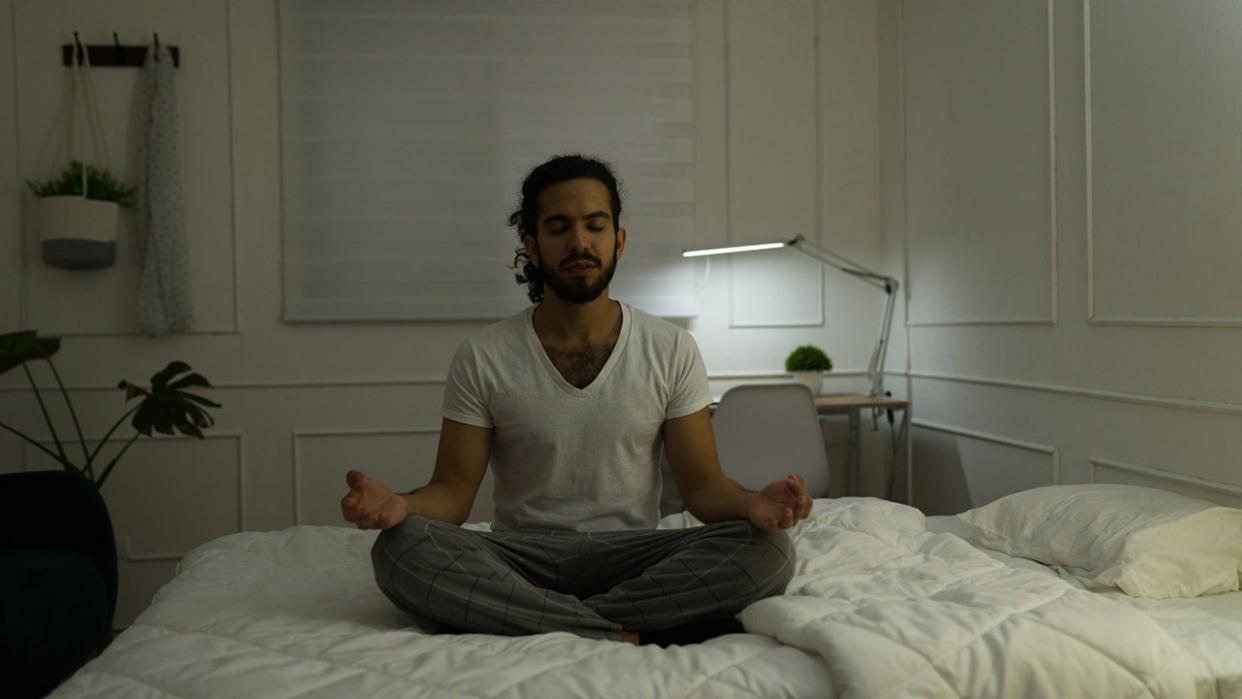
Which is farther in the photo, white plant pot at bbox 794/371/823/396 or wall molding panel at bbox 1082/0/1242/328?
white plant pot at bbox 794/371/823/396

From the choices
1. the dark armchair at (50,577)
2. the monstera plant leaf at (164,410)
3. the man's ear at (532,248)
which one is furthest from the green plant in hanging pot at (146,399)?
the man's ear at (532,248)

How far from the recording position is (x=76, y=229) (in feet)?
12.2

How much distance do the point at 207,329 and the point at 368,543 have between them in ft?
6.49

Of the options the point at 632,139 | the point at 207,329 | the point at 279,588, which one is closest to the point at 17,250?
the point at 207,329

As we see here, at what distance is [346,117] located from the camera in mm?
4066

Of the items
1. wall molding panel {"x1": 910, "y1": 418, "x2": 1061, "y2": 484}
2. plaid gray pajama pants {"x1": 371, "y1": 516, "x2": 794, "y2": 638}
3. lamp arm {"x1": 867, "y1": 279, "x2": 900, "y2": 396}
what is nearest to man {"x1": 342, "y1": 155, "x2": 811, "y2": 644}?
plaid gray pajama pants {"x1": 371, "y1": 516, "x2": 794, "y2": 638}

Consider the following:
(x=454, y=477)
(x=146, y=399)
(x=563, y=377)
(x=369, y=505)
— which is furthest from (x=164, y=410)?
(x=369, y=505)

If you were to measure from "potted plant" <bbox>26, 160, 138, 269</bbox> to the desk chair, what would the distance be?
2.20 meters

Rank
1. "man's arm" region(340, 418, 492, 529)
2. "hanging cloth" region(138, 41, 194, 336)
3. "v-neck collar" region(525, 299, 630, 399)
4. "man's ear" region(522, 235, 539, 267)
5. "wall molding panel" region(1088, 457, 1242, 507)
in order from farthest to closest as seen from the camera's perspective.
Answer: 1. "hanging cloth" region(138, 41, 194, 336)
2. "wall molding panel" region(1088, 457, 1242, 507)
3. "man's ear" region(522, 235, 539, 267)
4. "v-neck collar" region(525, 299, 630, 399)
5. "man's arm" region(340, 418, 492, 529)

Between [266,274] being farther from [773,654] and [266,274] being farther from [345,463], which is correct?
[773,654]

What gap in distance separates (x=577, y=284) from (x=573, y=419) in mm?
253

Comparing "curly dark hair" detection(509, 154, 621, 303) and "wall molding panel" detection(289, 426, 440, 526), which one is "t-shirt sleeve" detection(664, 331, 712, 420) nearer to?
"curly dark hair" detection(509, 154, 621, 303)

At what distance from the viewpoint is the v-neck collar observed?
1.98 metres

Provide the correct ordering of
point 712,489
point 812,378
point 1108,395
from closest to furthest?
point 712,489 < point 1108,395 < point 812,378
